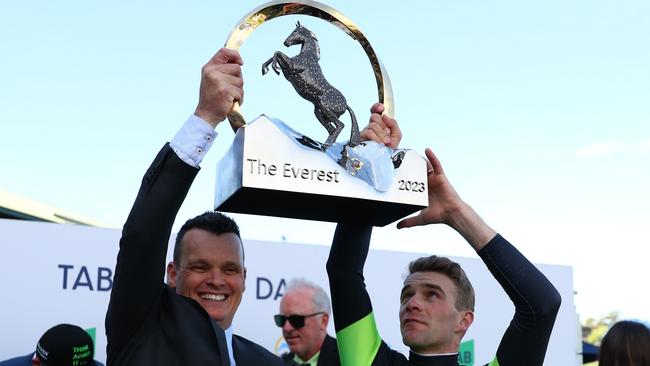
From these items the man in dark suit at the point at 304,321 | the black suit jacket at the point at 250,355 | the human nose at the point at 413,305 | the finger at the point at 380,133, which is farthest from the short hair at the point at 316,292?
the finger at the point at 380,133

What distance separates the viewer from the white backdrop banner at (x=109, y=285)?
4738 mm

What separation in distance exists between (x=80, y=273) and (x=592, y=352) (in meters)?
6.71

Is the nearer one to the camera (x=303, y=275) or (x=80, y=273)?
(x=80, y=273)

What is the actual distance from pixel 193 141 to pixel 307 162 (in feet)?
0.93

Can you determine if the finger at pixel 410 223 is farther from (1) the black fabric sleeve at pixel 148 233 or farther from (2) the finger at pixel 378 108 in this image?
(1) the black fabric sleeve at pixel 148 233

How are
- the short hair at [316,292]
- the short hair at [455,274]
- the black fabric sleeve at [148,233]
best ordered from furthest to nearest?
the short hair at [316,292] → the short hair at [455,274] → the black fabric sleeve at [148,233]

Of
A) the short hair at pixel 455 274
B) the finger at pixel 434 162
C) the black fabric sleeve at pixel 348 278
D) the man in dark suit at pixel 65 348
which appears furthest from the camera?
the man in dark suit at pixel 65 348

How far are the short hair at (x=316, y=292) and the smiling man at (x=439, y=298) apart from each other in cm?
220

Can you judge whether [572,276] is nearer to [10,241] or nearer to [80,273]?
[80,273]

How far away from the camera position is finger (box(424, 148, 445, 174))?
232 cm

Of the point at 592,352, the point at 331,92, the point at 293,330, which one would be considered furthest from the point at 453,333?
the point at 592,352

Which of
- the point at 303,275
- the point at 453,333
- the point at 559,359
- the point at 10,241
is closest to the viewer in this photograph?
the point at 453,333

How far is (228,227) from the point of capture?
88.1 inches

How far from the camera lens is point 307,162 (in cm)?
185
